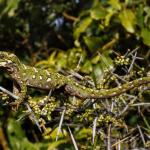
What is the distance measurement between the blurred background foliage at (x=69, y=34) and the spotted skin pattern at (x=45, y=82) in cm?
44

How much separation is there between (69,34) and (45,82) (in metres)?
2.47

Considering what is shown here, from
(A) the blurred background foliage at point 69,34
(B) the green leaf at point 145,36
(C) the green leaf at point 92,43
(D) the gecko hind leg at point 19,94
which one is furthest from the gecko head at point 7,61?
(C) the green leaf at point 92,43

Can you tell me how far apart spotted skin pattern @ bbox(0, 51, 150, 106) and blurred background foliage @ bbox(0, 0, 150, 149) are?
0.44 meters

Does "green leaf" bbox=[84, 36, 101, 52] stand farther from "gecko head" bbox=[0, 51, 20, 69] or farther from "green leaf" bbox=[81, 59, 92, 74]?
"gecko head" bbox=[0, 51, 20, 69]

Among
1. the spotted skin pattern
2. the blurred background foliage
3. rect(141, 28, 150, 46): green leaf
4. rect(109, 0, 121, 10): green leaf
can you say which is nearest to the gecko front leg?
the spotted skin pattern

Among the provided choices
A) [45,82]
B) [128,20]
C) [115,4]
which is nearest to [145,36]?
[128,20]

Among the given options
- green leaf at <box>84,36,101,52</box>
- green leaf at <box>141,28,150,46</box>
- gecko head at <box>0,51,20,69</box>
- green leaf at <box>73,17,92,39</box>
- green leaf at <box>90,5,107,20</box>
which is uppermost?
green leaf at <box>90,5,107,20</box>

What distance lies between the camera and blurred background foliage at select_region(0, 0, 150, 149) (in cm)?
398

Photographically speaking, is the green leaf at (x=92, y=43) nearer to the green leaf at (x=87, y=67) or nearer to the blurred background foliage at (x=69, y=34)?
the blurred background foliage at (x=69, y=34)

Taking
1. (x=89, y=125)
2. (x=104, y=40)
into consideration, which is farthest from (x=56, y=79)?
(x=104, y=40)

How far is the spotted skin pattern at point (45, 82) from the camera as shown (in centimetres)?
252

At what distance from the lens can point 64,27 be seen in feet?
16.8

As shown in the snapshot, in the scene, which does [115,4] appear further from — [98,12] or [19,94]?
[19,94]

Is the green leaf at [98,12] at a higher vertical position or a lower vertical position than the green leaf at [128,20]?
higher
